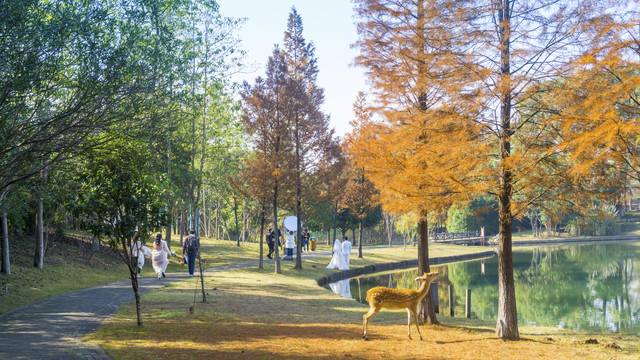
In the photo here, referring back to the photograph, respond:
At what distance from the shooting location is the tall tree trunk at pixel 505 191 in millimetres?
10382

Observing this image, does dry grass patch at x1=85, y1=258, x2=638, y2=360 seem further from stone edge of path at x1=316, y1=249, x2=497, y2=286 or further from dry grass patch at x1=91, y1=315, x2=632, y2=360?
stone edge of path at x1=316, y1=249, x2=497, y2=286

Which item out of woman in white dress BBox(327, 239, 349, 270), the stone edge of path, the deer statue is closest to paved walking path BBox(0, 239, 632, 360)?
the deer statue

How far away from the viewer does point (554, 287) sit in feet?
85.9

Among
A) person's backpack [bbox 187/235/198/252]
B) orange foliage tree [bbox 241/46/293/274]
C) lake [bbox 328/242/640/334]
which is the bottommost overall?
lake [bbox 328/242/640/334]

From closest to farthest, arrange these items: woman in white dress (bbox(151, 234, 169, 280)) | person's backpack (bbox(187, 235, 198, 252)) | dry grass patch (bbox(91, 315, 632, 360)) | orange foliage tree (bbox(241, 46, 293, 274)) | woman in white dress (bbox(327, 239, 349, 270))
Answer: dry grass patch (bbox(91, 315, 632, 360)) < woman in white dress (bbox(151, 234, 169, 280)) < person's backpack (bbox(187, 235, 198, 252)) < orange foliage tree (bbox(241, 46, 293, 274)) < woman in white dress (bbox(327, 239, 349, 270))

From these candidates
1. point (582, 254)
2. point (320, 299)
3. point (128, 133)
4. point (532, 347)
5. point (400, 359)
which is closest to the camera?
point (400, 359)

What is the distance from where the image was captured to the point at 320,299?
57.4 feet

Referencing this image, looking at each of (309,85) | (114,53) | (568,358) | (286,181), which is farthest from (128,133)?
(309,85)

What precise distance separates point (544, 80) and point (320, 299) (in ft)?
35.5

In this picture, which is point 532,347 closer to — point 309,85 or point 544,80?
point 544,80

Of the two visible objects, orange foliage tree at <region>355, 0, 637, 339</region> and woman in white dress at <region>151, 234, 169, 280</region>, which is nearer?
orange foliage tree at <region>355, 0, 637, 339</region>

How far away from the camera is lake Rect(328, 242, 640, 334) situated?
18688 millimetres

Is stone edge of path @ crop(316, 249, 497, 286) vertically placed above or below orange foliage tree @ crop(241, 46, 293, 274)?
below

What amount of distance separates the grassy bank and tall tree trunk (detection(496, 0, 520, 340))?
55cm
